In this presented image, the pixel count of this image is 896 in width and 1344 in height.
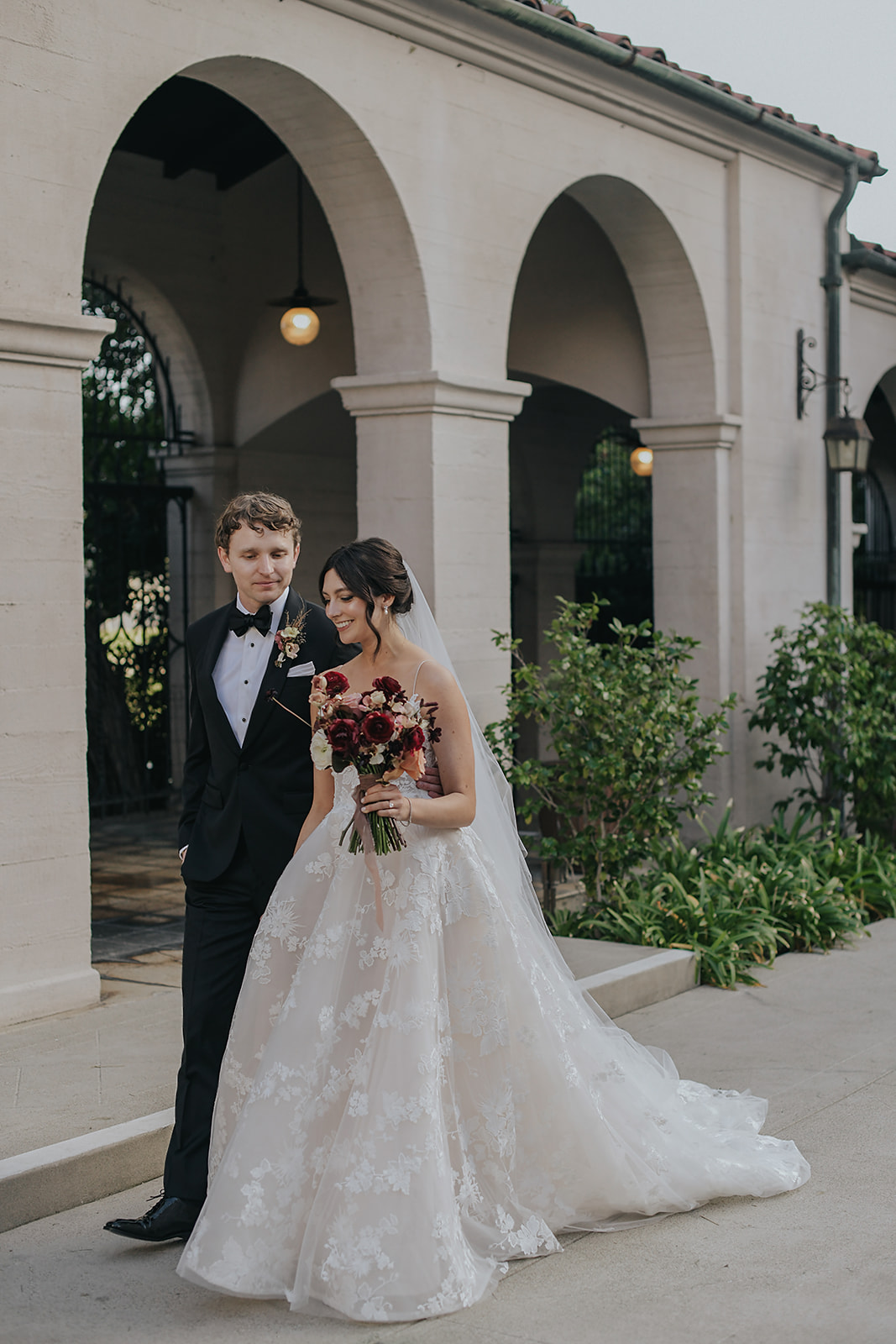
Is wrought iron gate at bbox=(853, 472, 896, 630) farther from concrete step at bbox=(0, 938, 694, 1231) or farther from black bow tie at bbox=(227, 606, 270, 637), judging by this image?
black bow tie at bbox=(227, 606, 270, 637)

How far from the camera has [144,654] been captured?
1177 cm

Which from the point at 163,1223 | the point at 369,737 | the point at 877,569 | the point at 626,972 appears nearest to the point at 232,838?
the point at 369,737

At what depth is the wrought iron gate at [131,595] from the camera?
1140cm

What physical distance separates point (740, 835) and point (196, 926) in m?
5.40

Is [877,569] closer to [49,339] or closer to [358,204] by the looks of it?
[358,204]

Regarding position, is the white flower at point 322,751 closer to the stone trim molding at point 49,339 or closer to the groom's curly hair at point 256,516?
the groom's curly hair at point 256,516

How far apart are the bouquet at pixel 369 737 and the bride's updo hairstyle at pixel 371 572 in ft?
0.79

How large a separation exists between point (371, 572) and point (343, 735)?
0.51 m

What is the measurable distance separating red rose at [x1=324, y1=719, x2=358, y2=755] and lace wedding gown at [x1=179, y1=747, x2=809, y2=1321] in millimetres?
347

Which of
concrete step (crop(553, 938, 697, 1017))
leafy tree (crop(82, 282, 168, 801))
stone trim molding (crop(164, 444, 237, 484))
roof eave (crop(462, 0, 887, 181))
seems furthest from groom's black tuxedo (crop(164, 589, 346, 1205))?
stone trim molding (crop(164, 444, 237, 484))

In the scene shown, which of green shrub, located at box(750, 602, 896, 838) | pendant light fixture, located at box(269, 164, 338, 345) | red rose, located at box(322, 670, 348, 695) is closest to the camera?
red rose, located at box(322, 670, 348, 695)

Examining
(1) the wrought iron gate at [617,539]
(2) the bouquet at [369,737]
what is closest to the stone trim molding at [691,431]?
(1) the wrought iron gate at [617,539]

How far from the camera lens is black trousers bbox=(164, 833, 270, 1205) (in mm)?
3816

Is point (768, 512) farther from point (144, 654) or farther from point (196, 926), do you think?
point (196, 926)
